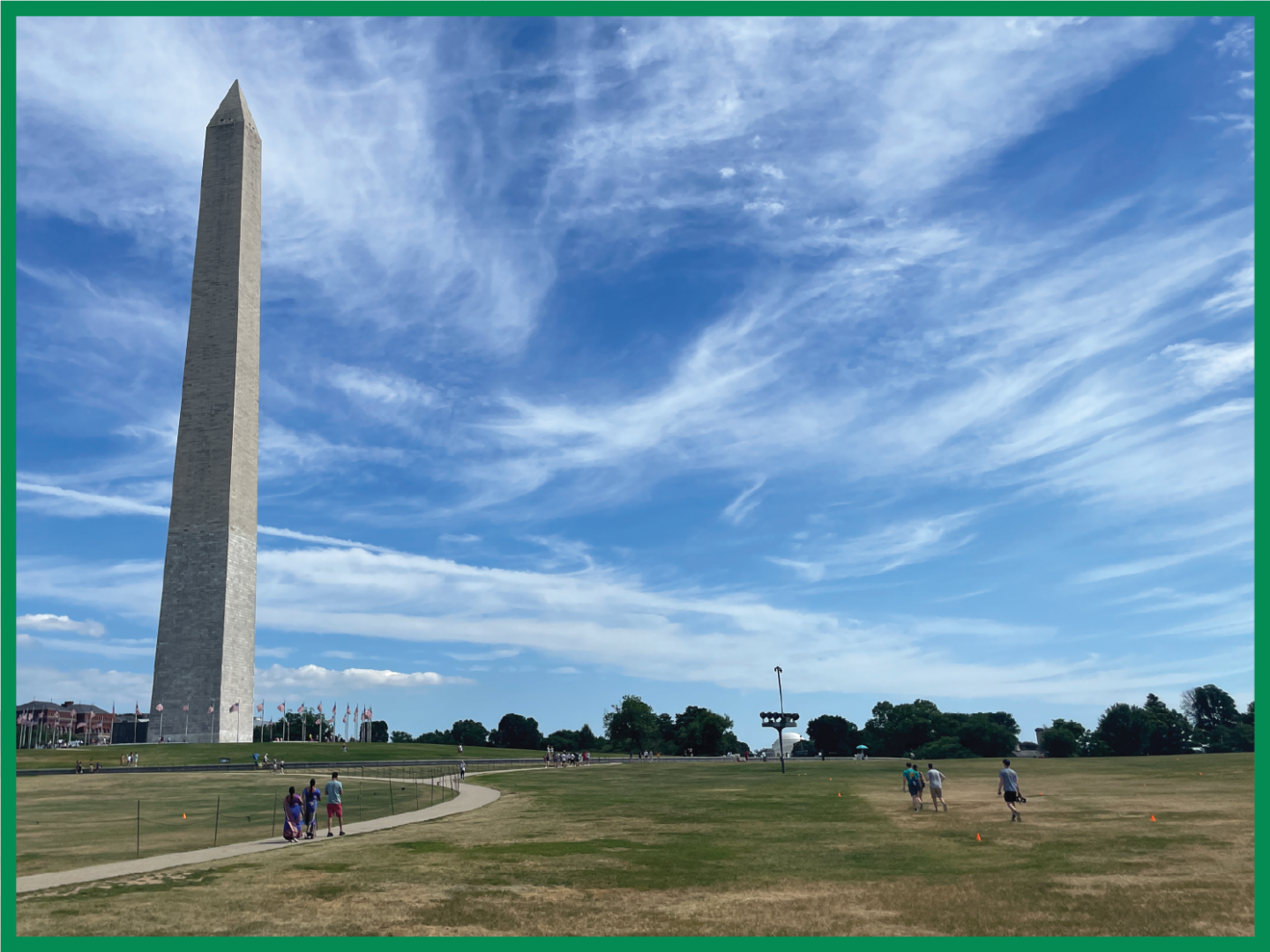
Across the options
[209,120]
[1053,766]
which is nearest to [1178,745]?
[1053,766]

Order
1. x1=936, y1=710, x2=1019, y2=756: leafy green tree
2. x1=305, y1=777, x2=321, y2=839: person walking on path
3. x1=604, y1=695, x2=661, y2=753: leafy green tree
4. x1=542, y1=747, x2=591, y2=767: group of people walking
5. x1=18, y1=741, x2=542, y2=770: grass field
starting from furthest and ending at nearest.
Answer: x1=604, y1=695, x2=661, y2=753: leafy green tree
x1=936, y1=710, x2=1019, y2=756: leafy green tree
x1=542, y1=747, x2=591, y2=767: group of people walking
x1=18, y1=741, x2=542, y2=770: grass field
x1=305, y1=777, x2=321, y2=839: person walking on path

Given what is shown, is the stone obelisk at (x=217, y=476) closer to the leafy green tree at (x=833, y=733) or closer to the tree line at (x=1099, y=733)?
the tree line at (x=1099, y=733)

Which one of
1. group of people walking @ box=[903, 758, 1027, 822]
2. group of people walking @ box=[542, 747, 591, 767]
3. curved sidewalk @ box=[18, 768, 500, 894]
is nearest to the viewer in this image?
curved sidewalk @ box=[18, 768, 500, 894]

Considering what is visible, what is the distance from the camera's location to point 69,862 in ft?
72.4

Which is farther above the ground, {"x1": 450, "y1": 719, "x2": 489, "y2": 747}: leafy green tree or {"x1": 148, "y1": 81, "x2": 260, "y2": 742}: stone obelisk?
{"x1": 148, "y1": 81, "x2": 260, "y2": 742}: stone obelisk

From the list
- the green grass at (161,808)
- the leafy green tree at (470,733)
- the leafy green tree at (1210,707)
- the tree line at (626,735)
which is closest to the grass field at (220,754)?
the green grass at (161,808)

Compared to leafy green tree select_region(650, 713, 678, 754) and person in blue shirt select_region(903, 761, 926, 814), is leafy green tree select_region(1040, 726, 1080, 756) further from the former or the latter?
person in blue shirt select_region(903, 761, 926, 814)

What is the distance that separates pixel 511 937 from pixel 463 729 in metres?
174

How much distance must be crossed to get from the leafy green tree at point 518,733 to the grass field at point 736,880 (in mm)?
164131

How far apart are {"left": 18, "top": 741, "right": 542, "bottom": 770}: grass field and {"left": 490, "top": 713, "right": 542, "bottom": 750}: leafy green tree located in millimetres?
90983

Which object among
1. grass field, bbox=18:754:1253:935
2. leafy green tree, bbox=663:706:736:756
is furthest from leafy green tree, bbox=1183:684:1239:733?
grass field, bbox=18:754:1253:935

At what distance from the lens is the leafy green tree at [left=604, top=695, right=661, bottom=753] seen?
6275 inches

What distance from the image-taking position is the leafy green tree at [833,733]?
161 m

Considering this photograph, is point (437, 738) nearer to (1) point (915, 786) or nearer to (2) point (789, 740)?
(2) point (789, 740)
